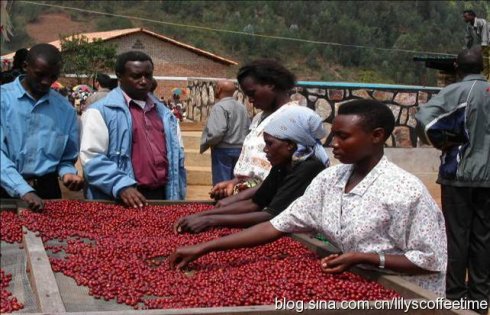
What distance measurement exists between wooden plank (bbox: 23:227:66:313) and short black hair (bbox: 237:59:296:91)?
67.1 inches

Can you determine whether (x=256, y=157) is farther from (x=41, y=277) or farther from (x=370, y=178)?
(x=41, y=277)

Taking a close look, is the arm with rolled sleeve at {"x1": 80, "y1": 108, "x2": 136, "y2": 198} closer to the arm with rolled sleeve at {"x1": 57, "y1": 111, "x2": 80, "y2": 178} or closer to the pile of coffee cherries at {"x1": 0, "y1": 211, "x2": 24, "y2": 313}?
the arm with rolled sleeve at {"x1": 57, "y1": 111, "x2": 80, "y2": 178}

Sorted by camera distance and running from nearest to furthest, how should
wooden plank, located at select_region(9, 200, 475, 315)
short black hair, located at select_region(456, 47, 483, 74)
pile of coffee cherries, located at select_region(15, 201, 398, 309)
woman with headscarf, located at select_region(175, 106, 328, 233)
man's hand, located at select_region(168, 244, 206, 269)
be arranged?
wooden plank, located at select_region(9, 200, 475, 315)
pile of coffee cherries, located at select_region(15, 201, 398, 309)
man's hand, located at select_region(168, 244, 206, 269)
woman with headscarf, located at select_region(175, 106, 328, 233)
short black hair, located at select_region(456, 47, 483, 74)

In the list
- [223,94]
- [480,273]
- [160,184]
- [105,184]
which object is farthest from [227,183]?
[223,94]

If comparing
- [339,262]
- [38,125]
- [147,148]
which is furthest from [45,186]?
[339,262]

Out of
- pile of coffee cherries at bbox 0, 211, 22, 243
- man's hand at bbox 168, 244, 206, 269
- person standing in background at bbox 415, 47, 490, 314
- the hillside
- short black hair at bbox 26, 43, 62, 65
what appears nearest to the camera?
man's hand at bbox 168, 244, 206, 269

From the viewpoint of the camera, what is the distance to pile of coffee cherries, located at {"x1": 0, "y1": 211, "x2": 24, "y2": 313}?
2477 millimetres

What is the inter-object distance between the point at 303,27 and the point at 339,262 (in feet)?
249

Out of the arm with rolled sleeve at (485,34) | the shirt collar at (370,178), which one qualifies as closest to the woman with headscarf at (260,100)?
the shirt collar at (370,178)

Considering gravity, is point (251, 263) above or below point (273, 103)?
below

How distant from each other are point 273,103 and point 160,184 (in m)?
0.93

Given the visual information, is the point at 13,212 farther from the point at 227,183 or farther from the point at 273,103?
the point at 273,103

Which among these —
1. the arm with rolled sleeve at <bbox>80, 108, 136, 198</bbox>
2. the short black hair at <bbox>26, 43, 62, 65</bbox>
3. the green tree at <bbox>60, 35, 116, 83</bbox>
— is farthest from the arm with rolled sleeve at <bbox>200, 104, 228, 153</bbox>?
the green tree at <bbox>60, 35, 116, 83</bbox>

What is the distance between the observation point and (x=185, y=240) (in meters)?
3.56
